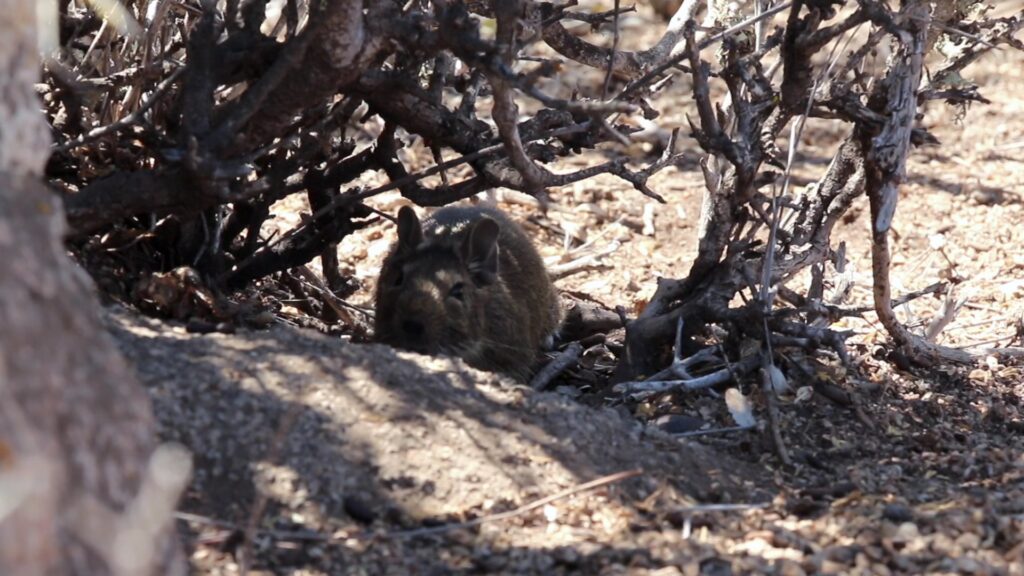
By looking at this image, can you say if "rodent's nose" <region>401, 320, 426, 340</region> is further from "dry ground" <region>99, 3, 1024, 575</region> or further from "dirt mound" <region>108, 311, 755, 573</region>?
"dirt mound" <region>108, 311, 755, 573</region>

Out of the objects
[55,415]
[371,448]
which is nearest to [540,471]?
[371,448]

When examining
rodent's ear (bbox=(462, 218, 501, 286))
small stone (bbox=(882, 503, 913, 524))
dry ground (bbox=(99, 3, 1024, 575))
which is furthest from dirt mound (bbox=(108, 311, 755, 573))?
rodent's ear (bbox=(462, 218, 501, 286))

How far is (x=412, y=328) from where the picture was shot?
6.06m

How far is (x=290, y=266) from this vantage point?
242 inches

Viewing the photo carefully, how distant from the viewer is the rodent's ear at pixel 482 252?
21.3 ft

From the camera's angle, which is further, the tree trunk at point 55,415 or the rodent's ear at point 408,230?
the rodent's ear at point 408,230

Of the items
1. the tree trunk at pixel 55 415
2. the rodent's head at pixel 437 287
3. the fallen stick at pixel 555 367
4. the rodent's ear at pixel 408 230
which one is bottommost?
the tree trunk at pixel 55 415

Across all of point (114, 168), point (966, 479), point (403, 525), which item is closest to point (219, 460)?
point (403, 525)

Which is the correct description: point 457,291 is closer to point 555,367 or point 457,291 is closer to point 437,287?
point 437,287

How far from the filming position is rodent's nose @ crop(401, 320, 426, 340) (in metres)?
6.06

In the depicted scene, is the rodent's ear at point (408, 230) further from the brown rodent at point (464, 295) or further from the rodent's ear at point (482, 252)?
the rodent's ear at point (482, 252)

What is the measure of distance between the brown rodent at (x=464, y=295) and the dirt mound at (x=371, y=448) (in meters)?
1.46

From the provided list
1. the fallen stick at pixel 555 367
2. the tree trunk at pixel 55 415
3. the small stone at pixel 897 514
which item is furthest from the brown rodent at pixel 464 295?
the tree trunk at pixel 55 415

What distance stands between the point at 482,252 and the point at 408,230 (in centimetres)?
39
